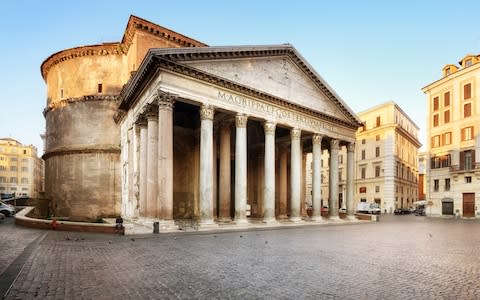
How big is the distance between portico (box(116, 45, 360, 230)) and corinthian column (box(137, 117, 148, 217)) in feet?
0.21

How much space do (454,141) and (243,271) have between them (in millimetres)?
36554

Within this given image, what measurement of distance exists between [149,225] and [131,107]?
9706 millimetres

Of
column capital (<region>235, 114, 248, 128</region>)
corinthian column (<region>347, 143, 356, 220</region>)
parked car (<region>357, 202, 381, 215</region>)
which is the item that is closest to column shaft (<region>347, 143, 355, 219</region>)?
corinthian column (<region>347, 143, 356, 220</region>)

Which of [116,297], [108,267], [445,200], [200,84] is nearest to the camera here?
[116,297]

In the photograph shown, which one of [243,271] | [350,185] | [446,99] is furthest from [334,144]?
[243,271]

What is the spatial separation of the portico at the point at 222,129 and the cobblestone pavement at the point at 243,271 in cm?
597

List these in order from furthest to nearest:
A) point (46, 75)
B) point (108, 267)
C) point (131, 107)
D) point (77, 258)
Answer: point (46, 75) → point (131, 107) → point (77, 258) → point (108, 267)

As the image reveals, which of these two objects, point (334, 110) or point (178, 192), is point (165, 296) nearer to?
point (178, 192)

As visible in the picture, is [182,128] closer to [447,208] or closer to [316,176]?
[316,176]

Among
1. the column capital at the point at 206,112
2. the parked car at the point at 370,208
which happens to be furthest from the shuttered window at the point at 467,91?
the column capital at the point at 206,112

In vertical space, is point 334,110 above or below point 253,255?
above

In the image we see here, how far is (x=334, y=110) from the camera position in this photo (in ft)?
87.7

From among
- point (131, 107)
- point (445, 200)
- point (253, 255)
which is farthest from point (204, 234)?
point (445, 200)

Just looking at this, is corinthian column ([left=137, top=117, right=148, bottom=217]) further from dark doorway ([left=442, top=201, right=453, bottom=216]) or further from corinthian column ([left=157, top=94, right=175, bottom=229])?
dark doorway ([left=442, top=201, right=453, bottom=216])
